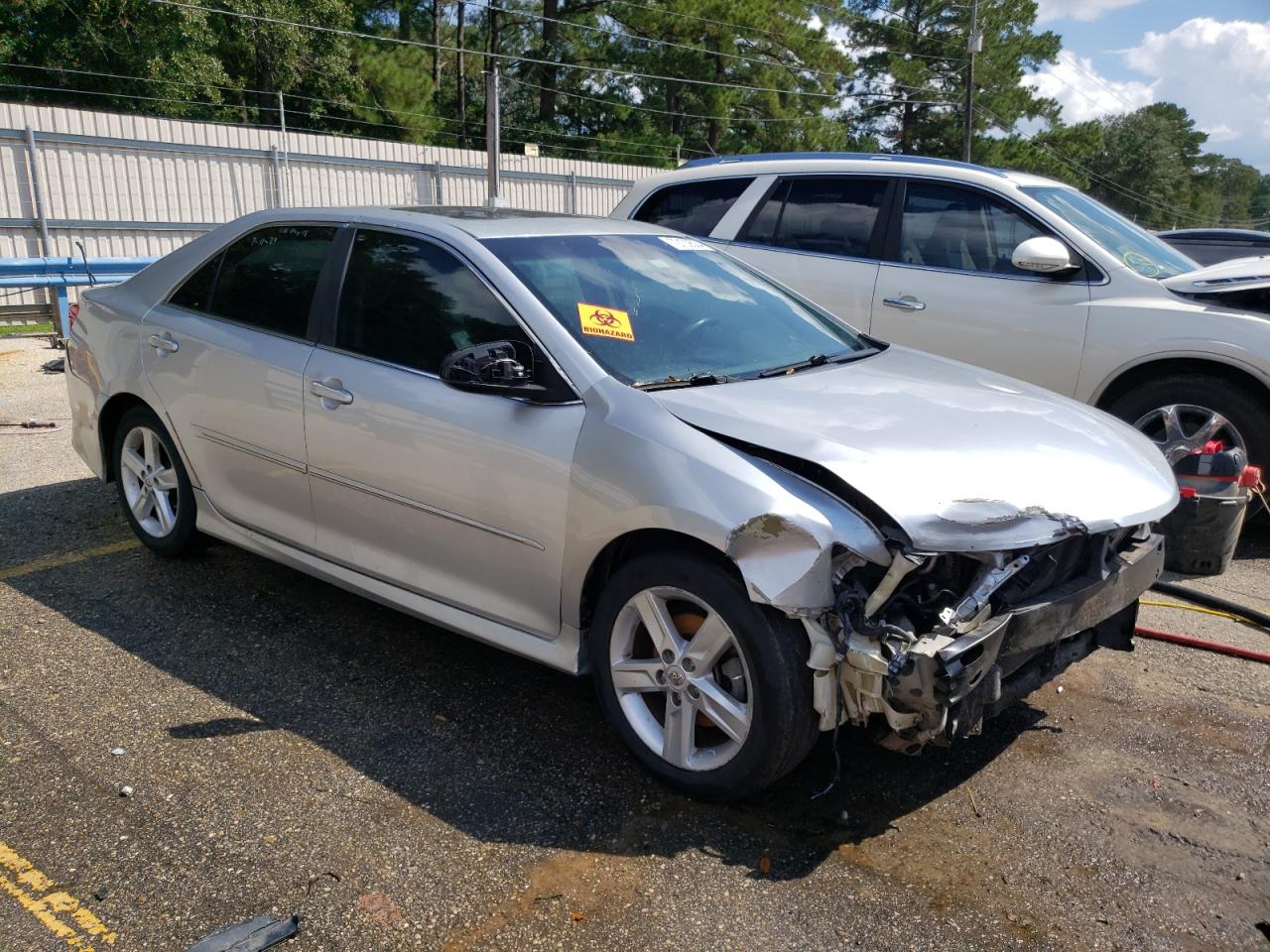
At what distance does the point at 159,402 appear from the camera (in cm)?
475

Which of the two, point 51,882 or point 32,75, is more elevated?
point 32,75

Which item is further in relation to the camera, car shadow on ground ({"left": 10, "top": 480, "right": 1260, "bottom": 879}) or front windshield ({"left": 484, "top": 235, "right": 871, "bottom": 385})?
front windshield ({"left": 484, "top": 235, "right": 871, "bottom": 385})

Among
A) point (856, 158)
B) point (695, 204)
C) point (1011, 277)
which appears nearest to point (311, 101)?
point (695, 204)

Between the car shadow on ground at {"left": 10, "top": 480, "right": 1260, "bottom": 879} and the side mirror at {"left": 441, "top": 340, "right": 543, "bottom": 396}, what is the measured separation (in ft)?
3.83

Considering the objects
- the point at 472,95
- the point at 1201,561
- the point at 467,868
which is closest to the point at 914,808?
the point at 467,868

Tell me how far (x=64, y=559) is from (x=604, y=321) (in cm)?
315

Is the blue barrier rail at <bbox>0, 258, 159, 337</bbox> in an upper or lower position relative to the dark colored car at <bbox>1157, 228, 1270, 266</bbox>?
lower

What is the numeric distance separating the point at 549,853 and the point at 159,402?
115 inches

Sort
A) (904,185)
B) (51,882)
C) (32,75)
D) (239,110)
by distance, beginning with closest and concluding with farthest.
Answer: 1. (51,882)
2. (904,185)
3. (32,75)
4. (239,110)

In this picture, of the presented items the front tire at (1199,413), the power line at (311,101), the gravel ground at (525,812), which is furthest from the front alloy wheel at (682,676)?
the power line at (311,101)

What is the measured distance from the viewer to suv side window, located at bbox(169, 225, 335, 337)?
431 cm

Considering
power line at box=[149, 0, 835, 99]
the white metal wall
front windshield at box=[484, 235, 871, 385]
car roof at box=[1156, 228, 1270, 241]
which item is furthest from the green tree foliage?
front windshield at box=[484, 235, 871, 385]

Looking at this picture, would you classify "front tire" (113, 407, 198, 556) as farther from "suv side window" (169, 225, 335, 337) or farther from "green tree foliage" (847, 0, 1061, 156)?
"green tree foliage" (847, 0, 1061, 156)

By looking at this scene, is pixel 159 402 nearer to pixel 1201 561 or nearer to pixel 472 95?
pixel 1201 561
